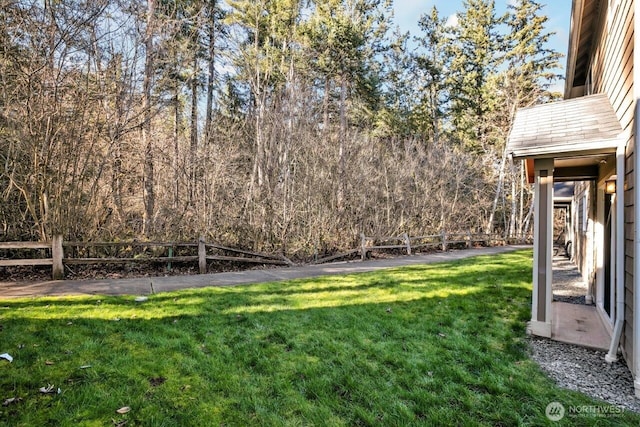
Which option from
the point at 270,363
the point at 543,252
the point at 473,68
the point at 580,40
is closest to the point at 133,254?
the point at 270,363

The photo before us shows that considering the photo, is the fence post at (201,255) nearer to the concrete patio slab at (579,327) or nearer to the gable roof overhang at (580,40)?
the concrete patio slab at (579,327)

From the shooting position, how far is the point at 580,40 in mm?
6934

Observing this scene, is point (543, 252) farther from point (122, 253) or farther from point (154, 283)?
point (122, 253)

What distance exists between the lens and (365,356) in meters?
3.68

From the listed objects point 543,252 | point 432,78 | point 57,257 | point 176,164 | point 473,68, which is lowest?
point 57,257

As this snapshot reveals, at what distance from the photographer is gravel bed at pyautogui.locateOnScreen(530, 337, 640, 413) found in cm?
312

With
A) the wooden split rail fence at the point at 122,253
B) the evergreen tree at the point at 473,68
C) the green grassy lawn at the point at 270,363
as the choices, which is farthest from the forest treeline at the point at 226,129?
the green grassy lawn at the point at 270,363

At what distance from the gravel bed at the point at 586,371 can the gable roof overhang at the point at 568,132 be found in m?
2.38

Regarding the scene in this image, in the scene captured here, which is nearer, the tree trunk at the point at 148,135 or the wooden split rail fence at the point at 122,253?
the wooden split rail fence at the point at 122,253

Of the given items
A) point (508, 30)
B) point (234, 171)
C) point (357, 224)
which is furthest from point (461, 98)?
point (234, 171)

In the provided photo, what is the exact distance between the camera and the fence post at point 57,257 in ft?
21.5

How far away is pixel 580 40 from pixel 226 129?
912 centimetres

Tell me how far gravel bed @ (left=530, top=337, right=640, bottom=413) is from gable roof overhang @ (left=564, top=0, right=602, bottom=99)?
5.60m

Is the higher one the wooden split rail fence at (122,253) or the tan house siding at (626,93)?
the tan house siding at (626,93)
